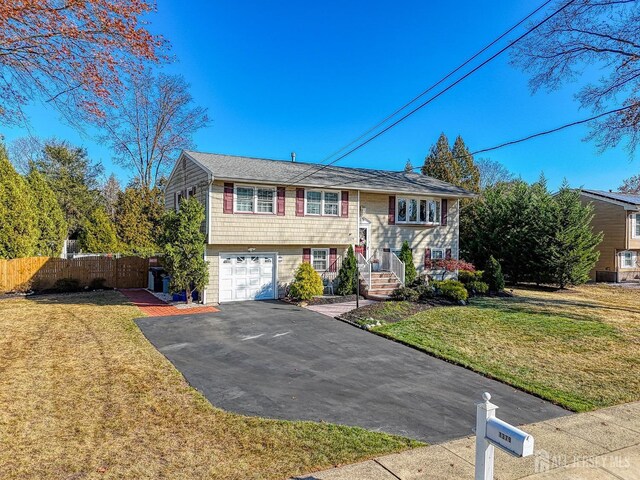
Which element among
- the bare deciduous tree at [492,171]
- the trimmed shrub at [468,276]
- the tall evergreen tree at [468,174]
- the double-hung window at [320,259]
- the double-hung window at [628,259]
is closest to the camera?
the double-hung window at [320,259]

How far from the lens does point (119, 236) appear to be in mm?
30672

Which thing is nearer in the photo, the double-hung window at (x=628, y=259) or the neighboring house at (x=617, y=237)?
the neighboring house at (x=617, y=237)

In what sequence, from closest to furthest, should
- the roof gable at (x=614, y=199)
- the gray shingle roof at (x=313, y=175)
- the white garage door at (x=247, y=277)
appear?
the gray shingle roof at (x=313, y=175)
the white garage door at (x=247, y=277)
the roof gable at (x=614, y=199)

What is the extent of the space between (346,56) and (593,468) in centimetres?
1646

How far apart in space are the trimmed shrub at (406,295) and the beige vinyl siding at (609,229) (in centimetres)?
1707

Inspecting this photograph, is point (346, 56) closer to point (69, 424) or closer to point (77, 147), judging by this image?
point (69, 424)

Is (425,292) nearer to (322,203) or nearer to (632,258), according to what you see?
(322,203)

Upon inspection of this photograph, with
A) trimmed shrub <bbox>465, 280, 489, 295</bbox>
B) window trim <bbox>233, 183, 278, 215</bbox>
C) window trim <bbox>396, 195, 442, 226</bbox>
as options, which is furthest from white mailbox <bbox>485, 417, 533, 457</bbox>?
window trim <bbox>396, 195, 442, 226</bbox>

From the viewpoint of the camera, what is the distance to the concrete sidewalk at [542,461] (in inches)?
150

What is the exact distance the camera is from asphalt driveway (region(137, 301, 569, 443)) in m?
5.42

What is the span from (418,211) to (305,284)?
7.74m

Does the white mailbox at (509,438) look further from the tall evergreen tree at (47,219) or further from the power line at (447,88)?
the tall evergreen tree at (47,219)

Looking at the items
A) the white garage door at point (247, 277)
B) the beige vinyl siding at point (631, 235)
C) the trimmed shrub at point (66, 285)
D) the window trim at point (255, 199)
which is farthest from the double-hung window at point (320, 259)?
the beige vinyl siding at point (631, 235)

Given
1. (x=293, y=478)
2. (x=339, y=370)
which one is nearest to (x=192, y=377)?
(x=339, y=370)
